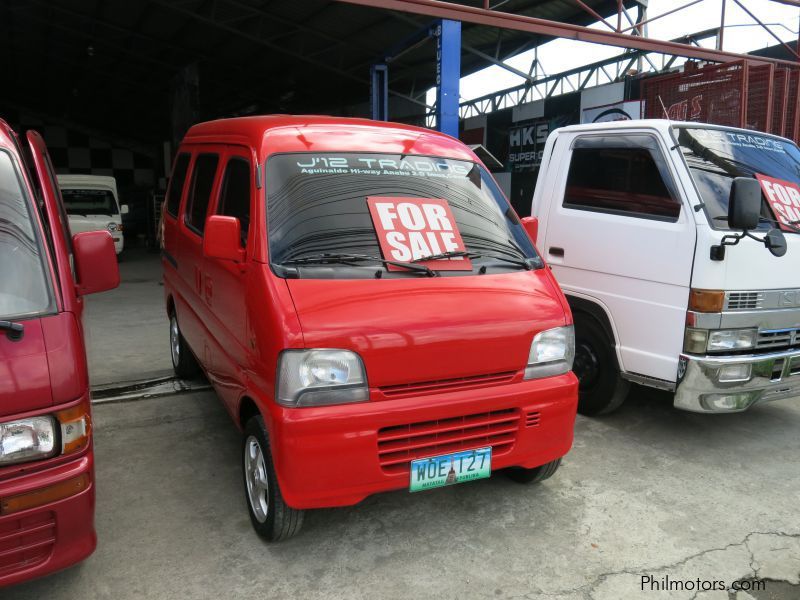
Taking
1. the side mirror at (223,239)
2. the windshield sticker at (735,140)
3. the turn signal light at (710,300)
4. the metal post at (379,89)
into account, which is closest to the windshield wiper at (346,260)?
the side mirror at (223,239)

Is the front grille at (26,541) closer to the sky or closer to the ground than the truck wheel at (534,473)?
closer to the sky

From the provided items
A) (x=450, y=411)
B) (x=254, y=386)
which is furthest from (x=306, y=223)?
(x=450, y=411)

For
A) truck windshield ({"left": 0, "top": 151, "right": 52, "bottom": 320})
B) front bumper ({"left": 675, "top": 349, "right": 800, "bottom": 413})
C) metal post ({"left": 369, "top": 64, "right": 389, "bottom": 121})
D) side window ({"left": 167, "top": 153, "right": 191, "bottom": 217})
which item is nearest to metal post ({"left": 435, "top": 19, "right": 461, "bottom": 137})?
metal post ({"left": 369, "top": 64, "right": 389, "bottom": 121})

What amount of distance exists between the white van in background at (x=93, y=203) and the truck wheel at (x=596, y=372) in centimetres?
1092

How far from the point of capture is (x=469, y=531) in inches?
106

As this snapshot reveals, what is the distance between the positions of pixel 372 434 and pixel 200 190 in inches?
86.7

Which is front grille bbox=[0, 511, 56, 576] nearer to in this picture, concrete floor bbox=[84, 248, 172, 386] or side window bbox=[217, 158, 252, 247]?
side window bbox=[217, 158, 252, 247]

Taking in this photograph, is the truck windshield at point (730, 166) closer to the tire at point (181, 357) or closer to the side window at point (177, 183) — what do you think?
the side window at point (177, 183)

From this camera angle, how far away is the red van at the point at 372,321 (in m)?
2.26

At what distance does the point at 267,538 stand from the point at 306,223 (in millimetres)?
1391

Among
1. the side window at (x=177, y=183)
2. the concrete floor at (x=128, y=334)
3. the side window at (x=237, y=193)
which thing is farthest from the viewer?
the concrete floor at (x=128, y=334)

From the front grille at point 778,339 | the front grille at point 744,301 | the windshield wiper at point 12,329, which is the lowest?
the front grille at point 778,339

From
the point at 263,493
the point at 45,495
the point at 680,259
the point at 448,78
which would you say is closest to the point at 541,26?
the point at 448,78

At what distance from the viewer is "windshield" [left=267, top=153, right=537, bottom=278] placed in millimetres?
2568
